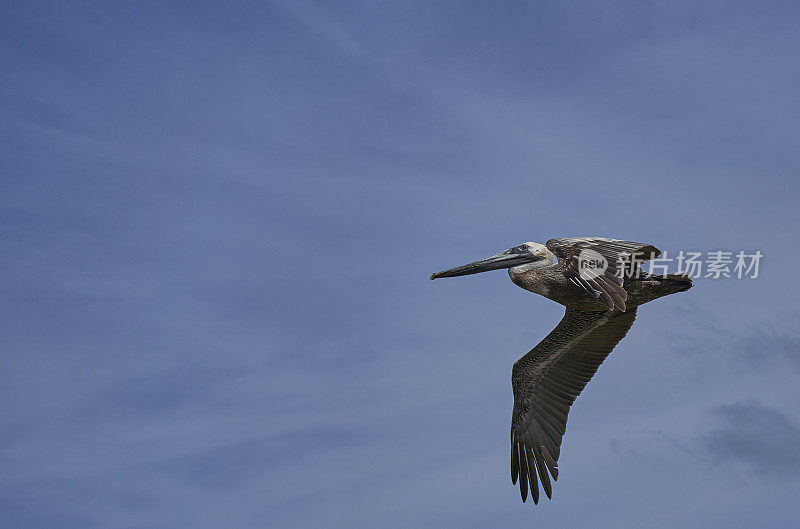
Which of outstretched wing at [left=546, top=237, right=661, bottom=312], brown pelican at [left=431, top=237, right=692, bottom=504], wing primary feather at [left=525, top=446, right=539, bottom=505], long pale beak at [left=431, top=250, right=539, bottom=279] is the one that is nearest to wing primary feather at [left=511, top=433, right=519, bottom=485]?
brown pelican at [left=431, top=237, right=692, bottom=504]

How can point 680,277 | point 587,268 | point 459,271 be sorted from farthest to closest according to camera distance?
point 459,271, point 680,277, point 587,268

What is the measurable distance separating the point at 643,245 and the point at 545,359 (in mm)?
4395

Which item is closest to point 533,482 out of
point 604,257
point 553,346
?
point 553,346

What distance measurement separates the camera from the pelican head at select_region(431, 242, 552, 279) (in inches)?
544

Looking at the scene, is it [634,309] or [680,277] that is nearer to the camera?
[680,277]

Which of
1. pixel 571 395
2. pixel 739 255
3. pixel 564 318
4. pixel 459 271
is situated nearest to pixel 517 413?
pixel 571 395

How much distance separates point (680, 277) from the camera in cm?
1354

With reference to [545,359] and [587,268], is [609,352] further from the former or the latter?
[587,268]

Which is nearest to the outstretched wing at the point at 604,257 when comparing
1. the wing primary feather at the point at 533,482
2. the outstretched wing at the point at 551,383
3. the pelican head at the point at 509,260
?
the pelican head at the point at 509,260

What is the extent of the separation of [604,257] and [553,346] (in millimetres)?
4201

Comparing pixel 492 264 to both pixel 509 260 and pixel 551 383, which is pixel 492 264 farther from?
pixel 551 383

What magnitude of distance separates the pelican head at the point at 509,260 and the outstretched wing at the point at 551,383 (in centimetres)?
170

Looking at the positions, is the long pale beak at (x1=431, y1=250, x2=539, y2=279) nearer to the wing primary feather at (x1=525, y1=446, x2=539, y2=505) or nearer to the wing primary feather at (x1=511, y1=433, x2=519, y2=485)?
the wing primary feather at (x1=511, y1=433, x2=519, y2=485)

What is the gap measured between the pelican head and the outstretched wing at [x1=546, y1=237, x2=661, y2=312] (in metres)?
1.48
